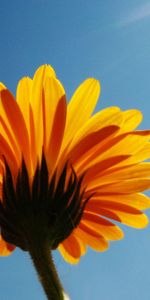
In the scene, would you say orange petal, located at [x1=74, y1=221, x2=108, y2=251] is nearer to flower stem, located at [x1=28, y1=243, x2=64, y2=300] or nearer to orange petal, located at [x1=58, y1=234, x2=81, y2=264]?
orange petal, located at [x1=58, y1=234, x2=81, y2=264]

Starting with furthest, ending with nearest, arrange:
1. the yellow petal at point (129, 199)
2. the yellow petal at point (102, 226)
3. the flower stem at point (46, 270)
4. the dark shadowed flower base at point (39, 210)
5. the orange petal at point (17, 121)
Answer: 1. the yellow petal at point (102, 226)
2. the yellow petal at point (129, 199)
3. the orange petal at point (17, 121)
4. the dark shadowed flower base at point (39, 210)
5. the flower stem at point (46, 270)

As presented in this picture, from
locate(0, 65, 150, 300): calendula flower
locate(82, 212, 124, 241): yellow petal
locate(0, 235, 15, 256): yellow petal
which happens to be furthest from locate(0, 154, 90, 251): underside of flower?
locate(0, 235, 15, 256): yellow petal

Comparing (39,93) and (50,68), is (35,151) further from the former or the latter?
(50,68)

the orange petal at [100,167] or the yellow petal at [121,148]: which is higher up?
the yellow petal at [121,148]

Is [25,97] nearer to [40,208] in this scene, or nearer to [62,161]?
[62,161]

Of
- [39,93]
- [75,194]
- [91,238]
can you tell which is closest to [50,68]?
[39,93]

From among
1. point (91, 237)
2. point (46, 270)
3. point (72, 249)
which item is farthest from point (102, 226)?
point (46, 270)

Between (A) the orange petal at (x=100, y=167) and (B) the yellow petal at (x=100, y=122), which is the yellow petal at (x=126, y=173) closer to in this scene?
(A) the orange petal at (x=100, y=167)

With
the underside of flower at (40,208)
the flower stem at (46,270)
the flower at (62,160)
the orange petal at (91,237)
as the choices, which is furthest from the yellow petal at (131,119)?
the flower stem at (46,270)
